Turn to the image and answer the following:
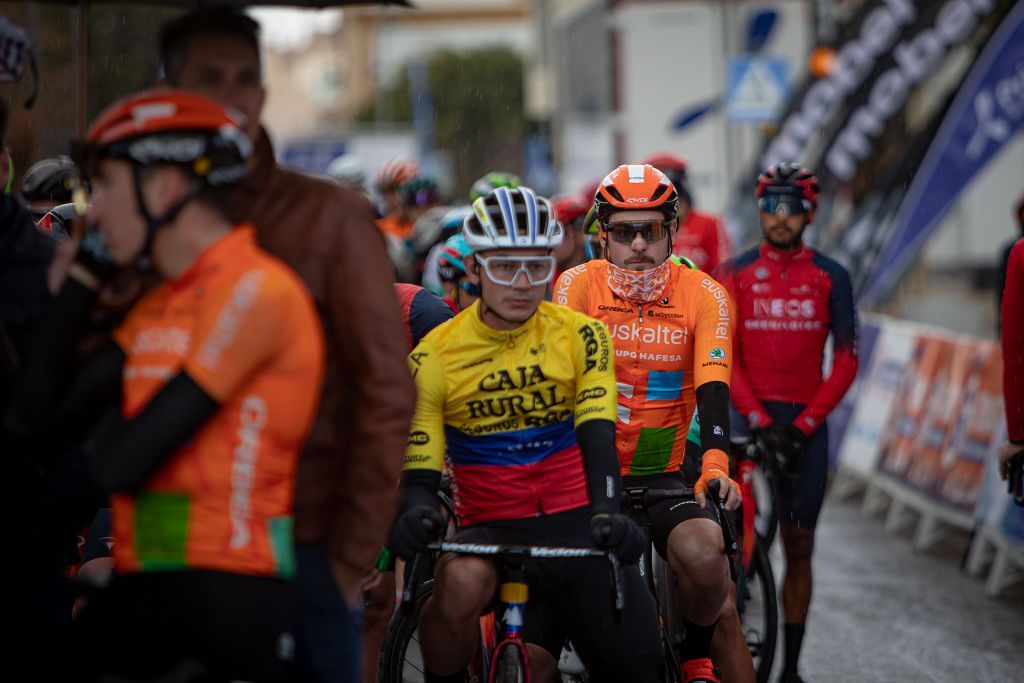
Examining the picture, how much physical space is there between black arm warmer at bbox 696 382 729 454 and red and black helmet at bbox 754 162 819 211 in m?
2.46

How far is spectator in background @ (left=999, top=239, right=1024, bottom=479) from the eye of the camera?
6797 millimetres

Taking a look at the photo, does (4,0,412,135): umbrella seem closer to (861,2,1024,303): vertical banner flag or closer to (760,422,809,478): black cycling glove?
(760,422,809,478): black cycling glove

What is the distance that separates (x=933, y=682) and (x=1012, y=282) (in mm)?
2149

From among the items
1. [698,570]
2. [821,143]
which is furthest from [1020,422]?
[821,143]

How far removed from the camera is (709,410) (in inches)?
235

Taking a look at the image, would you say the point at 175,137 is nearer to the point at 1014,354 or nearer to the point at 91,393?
the point at 91,393

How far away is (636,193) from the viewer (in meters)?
6.42

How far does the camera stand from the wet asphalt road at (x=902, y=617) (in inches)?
310

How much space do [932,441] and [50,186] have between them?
6956mm

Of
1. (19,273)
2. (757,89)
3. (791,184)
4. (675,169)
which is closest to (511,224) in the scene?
(19,273)

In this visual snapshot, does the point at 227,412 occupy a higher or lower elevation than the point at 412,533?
higher

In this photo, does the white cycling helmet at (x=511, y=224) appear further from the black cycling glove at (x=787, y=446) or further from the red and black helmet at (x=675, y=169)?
the red and black helmet at (x=675, y=169)

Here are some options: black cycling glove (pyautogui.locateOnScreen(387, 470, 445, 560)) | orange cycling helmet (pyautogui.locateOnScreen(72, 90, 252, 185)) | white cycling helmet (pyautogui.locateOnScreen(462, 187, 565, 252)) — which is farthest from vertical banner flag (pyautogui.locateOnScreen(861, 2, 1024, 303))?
orange cycling helmet (pyautogui.locateOnScreen(72, 90, 252, 185))

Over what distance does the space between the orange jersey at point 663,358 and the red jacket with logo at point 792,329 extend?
1709 mm
